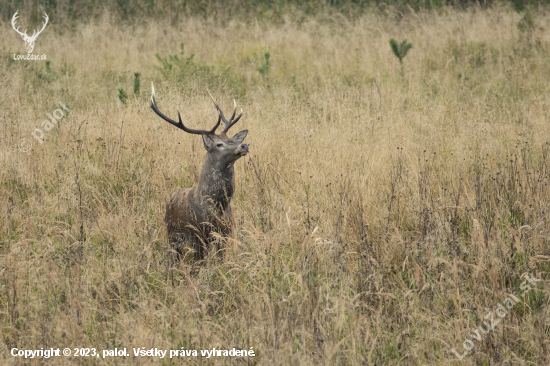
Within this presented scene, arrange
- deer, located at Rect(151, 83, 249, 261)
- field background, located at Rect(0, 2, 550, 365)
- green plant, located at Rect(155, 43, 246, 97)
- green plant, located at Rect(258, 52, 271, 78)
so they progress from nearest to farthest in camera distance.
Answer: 1. field background, located at Rect(0, 2, 550, 365)
2. deer, located at Rect(151, 83, 249, 261)
3. green plant, located at Rect(155, 43, 246, 97)
4. green plant, located at Rect(258, 52, 271, 78)

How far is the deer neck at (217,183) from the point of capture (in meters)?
4.86

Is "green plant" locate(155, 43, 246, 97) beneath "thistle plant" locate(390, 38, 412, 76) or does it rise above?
beneath

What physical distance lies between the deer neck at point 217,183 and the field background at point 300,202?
270 millimetres

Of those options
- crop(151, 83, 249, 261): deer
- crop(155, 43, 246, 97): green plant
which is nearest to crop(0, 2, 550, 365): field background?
crop(155, 43, 246, 97): green plant

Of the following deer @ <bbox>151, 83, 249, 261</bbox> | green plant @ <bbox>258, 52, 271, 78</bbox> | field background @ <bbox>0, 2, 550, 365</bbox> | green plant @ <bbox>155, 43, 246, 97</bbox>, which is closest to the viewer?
field background @ <bbox>0, 2, 550, 365</bbox>

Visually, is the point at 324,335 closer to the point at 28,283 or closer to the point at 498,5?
the point at 28,283

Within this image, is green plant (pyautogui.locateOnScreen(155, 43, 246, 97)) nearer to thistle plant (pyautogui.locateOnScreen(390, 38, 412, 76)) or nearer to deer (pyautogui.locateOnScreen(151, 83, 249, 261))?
thistle plant (pyautogui.locateOnScreen(390, 38, 412, 76))

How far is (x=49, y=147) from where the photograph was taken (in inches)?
271

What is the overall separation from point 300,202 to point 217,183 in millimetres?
1013

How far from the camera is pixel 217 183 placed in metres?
4.86

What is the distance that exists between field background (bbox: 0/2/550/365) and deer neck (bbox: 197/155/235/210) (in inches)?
10.6

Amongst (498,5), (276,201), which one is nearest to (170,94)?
(276,201)

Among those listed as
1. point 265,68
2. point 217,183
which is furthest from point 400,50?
point 217,183

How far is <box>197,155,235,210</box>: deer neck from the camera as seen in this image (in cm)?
486
